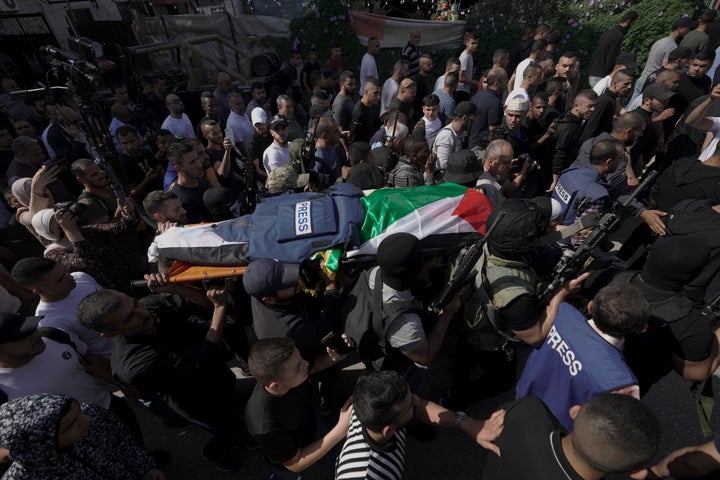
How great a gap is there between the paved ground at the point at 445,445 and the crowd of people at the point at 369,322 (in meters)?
0.13

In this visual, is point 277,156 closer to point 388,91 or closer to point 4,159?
point 388,91

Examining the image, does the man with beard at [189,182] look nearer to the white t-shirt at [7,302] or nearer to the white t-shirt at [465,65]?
the white t-shirt at [7,302]

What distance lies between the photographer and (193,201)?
146 inches

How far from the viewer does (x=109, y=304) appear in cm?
209

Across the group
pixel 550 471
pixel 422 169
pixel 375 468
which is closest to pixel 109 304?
pixel 375 468

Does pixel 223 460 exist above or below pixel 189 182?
below

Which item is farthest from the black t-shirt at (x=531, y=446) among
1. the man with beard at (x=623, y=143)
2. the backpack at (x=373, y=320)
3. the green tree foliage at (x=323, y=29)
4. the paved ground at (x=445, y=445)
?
the green tree foliage at (x=323, y=29)

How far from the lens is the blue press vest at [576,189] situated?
10.4 ft

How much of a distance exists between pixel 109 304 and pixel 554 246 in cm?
336

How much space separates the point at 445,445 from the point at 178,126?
18.5 feet

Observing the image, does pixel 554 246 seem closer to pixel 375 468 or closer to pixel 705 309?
pixel 705 309

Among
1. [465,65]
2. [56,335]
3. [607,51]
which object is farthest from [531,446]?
[607,51]

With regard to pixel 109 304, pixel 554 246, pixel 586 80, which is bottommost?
pixel 586 80

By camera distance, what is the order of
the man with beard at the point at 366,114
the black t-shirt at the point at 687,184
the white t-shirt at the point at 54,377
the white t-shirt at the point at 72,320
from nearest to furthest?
the white t-shirt at the point at 54,377 → the white t-shirt at the point at 72,320 → the black t-shirt at the point at 687,184 → the man with beard at the point at 366,114
